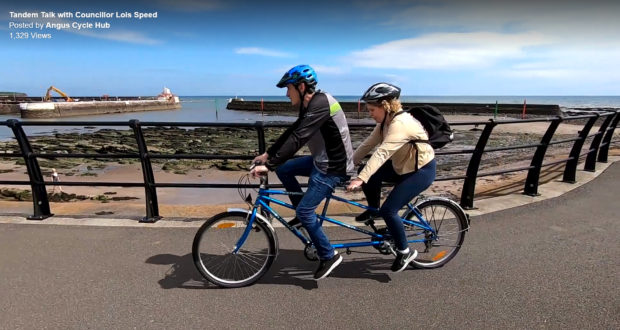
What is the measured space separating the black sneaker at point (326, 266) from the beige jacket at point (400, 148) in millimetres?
841

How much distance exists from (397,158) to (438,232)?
1023 mm

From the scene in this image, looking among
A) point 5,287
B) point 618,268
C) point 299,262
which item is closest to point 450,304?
point 299,262

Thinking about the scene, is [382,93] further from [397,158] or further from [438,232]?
[438,232]

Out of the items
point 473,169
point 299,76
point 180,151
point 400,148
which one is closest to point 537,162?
point 473,169

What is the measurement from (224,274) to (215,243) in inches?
15.0

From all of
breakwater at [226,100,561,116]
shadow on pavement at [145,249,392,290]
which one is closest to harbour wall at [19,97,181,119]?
breakwater at [226,100,561,116]

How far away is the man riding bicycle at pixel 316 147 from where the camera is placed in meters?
2.93

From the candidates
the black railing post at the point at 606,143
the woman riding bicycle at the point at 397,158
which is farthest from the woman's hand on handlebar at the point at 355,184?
the black railing post at the point at 606,143

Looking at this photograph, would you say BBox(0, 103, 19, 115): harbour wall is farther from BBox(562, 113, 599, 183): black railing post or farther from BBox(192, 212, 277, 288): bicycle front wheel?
BBox(562, 113, 599, 183): black railing post

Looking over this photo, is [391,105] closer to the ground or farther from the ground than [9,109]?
closer to the ground

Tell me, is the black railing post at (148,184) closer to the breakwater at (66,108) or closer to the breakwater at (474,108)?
the breakwater at (474,108)

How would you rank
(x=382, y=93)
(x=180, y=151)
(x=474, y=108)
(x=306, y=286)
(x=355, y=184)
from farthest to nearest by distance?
(x=474, y=108) → (x=180, y=151) → (x=306, y=286) → (x=382, y=93) → (x=355, y=184)

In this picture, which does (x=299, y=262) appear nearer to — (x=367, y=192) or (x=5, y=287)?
(x=367, y=192)

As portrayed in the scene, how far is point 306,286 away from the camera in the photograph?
335 centimetres
